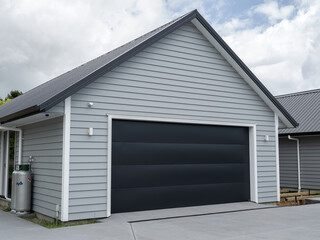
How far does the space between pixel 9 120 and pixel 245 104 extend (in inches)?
254

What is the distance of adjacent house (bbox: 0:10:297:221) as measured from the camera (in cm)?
818

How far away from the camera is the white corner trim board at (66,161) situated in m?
7.83

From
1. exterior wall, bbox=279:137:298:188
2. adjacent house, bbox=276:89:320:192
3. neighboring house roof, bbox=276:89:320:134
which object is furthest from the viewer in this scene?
exterior wall, bbox=279:137:298:188

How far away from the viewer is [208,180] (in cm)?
1038

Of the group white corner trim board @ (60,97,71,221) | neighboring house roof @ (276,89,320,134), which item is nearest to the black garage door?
white corner trim board @ (60,97,71,221)

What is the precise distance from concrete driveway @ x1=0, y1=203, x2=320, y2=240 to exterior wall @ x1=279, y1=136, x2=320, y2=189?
5897mm

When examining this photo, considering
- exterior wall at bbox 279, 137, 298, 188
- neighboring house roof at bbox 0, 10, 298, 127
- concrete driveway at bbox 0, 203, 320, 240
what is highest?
neighboring house roof at bbox 0, 10, 298, 127

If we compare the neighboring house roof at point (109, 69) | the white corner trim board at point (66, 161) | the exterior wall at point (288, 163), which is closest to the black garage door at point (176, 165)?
the white corner trim board at point (66, 161)

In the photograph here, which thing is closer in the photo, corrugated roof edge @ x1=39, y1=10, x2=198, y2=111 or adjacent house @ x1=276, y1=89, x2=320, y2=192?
corrugated roof edge @ x1=39, y1=10, x2=198, y2=111

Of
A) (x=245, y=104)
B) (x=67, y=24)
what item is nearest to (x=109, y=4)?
(x=67, y=24)

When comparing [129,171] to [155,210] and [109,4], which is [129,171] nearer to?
[155,210]

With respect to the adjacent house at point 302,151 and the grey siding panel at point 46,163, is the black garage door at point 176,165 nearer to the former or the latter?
the grey siding panel at point 46,163

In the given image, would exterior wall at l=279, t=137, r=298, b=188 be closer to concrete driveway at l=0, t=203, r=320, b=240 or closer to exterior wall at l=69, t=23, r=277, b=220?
exterior wall at l=69, t=23, r=277, b=220

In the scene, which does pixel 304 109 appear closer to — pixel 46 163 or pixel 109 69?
pixel 109 69
